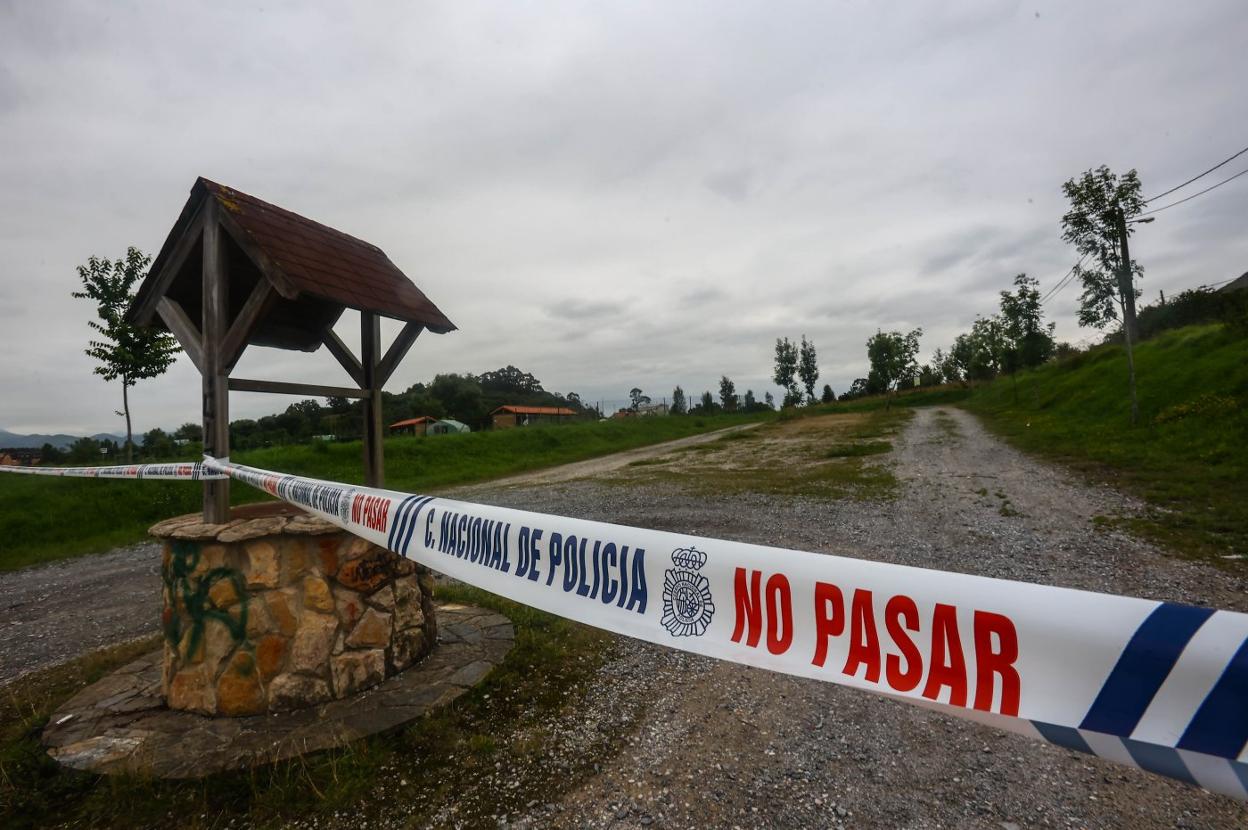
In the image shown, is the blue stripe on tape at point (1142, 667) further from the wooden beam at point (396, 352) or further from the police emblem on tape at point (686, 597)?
the wooden beam at point (396, 352)

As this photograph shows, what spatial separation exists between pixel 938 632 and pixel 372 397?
4602 millimetres

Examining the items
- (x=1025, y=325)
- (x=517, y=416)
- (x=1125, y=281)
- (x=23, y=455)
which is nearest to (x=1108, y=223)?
(x=1125, y=281)

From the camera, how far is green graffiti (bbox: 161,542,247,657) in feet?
11.3

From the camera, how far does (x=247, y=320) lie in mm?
3814

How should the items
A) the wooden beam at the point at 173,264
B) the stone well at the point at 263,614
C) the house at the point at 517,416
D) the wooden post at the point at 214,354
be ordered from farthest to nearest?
the house at the point at 517,416, the wooden beam at the point at 173,264, the wooden post at the point at 214,354, the stone well at the point at 263,614

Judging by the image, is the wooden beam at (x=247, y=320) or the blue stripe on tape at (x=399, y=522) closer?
the blue stripe on tape at (x=399, y=522)

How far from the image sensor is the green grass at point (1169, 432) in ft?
23.1

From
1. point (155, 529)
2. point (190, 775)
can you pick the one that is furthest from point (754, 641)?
point (155, 529)

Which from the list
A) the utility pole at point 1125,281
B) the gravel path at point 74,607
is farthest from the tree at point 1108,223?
the gravel path at point 74,607

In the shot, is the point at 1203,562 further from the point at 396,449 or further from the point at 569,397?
the point at 569,397

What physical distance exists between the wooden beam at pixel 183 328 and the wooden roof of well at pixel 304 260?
0.19 m

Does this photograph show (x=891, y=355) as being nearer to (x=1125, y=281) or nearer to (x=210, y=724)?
(x=1125, y=281)

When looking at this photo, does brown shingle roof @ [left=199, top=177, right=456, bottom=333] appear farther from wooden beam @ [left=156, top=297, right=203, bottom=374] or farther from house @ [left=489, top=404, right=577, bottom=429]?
house @ [left=489, top=404, right=577, bottom=429]

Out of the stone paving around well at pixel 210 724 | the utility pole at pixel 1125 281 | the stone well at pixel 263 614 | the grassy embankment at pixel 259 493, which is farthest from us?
the utility pole at pixel 1125 281
